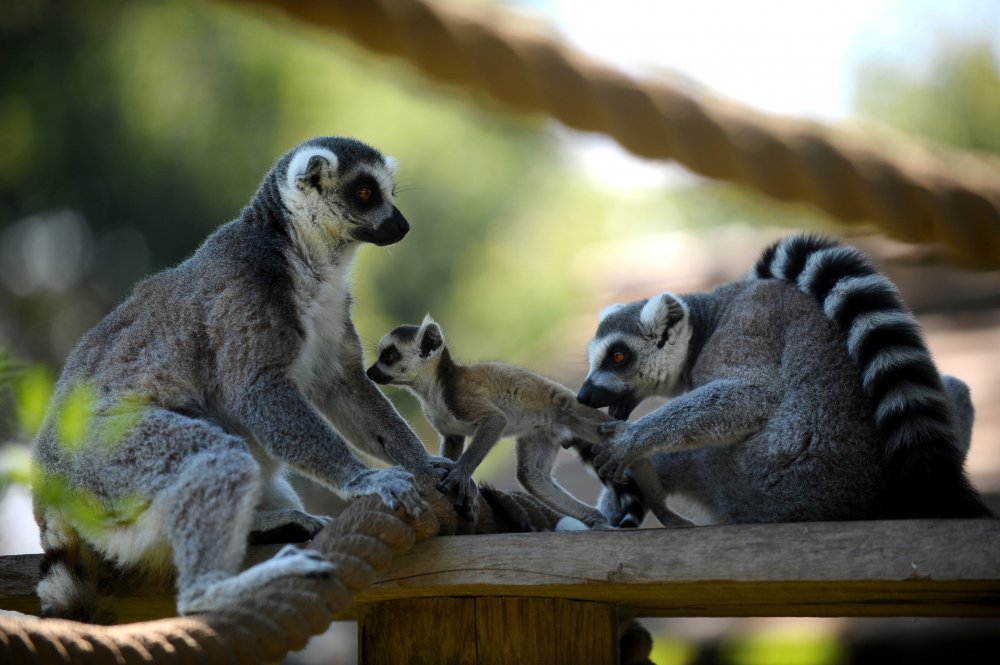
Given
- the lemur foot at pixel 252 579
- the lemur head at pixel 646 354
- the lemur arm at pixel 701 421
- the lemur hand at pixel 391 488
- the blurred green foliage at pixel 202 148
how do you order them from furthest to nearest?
the blurred green foliage at pixel 202 148
the lemur head at pixel 646 354
the lemur arm at pixel 701 421
the lemur hand at pixel 391 488
the lemur foot at pixel 252 579

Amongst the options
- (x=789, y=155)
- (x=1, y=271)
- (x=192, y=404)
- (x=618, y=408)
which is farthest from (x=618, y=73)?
(x=1, y=271)

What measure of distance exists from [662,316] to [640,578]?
1322mm

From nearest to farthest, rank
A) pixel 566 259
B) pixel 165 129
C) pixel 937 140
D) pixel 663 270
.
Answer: pixel 663 270
pixel 937 140
pixel 165 129
pixel 566 259

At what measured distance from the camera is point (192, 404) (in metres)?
3.48

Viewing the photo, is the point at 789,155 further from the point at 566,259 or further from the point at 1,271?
the point at 566,259

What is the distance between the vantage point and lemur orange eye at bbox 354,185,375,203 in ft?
12.9

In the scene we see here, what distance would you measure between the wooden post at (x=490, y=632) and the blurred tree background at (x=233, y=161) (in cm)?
466

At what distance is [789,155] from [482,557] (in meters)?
3.03

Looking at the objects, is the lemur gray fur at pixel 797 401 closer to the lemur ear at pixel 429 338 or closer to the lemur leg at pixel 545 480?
the lemur leg at pixel 545 480

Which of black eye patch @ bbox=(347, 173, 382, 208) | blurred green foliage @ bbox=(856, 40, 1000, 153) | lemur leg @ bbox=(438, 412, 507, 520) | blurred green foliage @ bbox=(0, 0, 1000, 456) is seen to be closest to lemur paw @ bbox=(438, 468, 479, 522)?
lemur leg @ bbox=(438, 412, 507, 520)

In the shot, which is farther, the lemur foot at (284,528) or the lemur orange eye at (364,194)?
the lemur orange eye at (364,194)

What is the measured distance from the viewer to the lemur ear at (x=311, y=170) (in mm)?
3898

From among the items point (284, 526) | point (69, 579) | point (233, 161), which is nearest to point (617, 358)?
point (284, 526)

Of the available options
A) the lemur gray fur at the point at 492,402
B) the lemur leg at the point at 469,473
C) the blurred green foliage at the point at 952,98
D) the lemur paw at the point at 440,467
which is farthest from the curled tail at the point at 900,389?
the blurred green foliage at the point at 952,98
